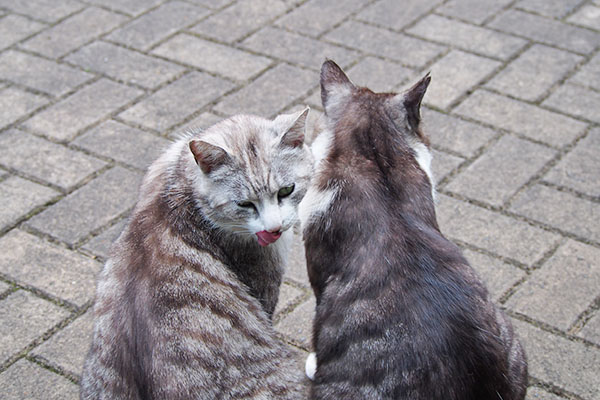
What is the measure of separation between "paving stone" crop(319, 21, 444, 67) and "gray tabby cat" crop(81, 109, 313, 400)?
2178 mm

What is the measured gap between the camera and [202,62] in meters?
5.07

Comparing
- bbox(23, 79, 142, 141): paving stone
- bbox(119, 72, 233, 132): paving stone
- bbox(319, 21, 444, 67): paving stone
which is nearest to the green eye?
bbox(119, 72, 233, 132): paving stone

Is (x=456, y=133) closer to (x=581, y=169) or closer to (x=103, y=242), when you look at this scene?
(x=581, y=169)

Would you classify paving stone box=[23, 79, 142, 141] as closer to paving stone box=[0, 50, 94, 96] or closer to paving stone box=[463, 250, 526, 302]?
paving stone box=[0, 50, 94, 96]

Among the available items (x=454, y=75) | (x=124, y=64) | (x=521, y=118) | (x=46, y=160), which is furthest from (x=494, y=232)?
(x=124, y=64)

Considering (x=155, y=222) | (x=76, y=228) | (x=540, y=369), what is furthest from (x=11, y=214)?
(x=540, y=369)

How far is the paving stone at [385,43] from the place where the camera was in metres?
5.09

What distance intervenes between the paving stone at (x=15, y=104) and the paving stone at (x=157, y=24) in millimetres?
761

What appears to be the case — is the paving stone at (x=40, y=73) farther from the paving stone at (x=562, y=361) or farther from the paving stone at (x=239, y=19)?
the paving stone at (x=562, y=361)

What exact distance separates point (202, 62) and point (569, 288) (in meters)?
2.71

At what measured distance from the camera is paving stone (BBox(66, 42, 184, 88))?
4949mm

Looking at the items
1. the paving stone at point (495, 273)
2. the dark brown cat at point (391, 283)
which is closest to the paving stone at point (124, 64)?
the dark brown cat at point (391, 283)

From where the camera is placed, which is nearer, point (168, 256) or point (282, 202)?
point (168, 256)

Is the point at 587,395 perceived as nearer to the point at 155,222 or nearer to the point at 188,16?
the point at 155,222
